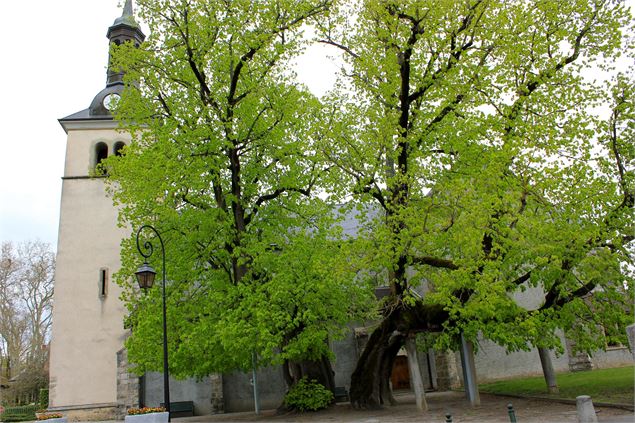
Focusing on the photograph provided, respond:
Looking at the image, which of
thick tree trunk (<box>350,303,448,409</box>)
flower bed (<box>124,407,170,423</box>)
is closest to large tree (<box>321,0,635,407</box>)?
thick tree trunk (<box>350,303,448,409</box>)

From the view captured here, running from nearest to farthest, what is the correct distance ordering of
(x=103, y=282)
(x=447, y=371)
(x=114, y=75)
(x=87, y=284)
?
(x=447, y=371) < (x=87, y=284) < (x=103, y=282) < (x=114, y=75)

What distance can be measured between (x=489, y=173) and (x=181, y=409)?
1872 cm

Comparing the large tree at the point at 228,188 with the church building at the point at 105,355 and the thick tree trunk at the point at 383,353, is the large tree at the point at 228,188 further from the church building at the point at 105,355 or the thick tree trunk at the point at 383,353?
the church building at the point at 105,355

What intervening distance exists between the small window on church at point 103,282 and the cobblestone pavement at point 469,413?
13.8 meters

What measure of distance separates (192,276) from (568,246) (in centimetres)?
1187

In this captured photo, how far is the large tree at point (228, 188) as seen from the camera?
53.1 ft

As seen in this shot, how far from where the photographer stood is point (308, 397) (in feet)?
58.3

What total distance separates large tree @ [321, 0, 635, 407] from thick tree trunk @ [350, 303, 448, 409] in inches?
2.0

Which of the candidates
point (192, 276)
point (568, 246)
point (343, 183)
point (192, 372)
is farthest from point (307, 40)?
point (192, 372)

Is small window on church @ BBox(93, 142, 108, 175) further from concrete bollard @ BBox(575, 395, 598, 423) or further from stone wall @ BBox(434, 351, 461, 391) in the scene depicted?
concrete bollard @ BBox(575, 395, 598, 423)

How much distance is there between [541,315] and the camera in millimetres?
13336

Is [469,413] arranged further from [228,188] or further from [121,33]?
[121,33]

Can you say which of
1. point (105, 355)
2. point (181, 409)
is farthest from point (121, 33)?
point (181, 409)

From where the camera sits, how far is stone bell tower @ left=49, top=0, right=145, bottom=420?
25.5 meters
